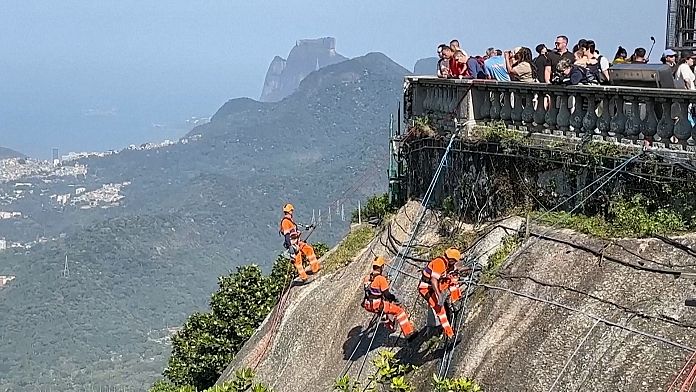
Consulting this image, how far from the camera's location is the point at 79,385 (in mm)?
160625

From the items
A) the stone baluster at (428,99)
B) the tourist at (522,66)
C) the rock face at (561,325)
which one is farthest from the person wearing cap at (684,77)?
the stone baluster at (428,99)

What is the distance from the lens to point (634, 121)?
38.8 feet

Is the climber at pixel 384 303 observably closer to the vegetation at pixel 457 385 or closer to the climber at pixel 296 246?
the vegetation at pixel 457 385

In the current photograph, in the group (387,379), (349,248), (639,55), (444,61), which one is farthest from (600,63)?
(349,248)

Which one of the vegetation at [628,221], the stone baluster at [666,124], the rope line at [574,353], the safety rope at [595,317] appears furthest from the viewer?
the stone baluster at [666,124]

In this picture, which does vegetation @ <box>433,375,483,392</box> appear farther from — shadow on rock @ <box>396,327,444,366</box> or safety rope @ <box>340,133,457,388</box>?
safety rope @ <box>340,133,457,388</box>

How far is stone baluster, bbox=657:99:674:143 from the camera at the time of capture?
37.2 ft

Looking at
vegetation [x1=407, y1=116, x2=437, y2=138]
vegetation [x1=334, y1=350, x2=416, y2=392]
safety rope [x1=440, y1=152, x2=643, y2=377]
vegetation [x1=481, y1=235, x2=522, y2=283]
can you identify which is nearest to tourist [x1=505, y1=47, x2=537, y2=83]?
vegetation [x1=407, y1=116, x2=437, y2=138]

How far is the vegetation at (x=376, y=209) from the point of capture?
19925 millimetres

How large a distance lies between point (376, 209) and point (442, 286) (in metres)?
9.14

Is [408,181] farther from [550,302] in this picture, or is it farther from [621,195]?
[550,302]

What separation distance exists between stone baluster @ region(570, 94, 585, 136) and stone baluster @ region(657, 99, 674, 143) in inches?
56.6

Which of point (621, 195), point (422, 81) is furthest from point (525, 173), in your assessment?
point (422, 81)

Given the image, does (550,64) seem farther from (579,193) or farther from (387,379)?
(387,379)
